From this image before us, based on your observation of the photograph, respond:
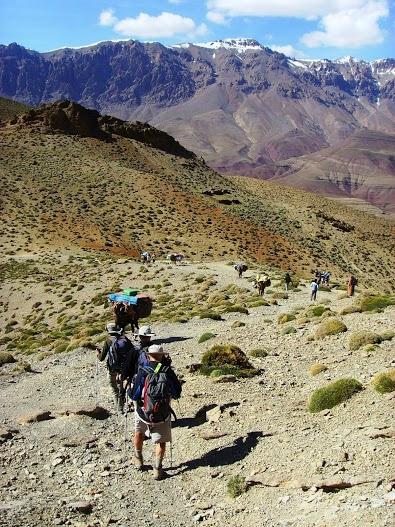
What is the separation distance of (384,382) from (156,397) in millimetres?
4667

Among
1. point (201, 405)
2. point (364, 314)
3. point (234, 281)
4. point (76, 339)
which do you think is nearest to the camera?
point (201, 405)

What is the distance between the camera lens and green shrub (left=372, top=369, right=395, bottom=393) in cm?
1094

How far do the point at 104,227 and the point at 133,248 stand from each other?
6653 millimetres

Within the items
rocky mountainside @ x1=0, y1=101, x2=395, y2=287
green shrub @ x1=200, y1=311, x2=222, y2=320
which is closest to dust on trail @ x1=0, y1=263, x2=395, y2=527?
green shrub @ x1=200, y1=311, x2=222, y2=320

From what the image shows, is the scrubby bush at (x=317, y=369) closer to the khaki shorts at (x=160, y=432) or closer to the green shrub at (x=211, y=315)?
the khaki shorts at (x=160, y=432)

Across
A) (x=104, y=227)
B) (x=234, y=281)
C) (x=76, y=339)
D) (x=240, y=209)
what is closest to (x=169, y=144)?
(x=240, y=209)

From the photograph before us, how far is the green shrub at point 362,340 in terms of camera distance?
14.7 metres

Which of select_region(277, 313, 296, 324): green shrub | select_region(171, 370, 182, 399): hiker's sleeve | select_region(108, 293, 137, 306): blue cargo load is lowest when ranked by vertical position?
select_region(277, 313, 296, 324): green shrub

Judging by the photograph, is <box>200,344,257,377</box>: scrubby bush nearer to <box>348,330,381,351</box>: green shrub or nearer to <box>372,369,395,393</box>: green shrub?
<box>348,330,381,351</box>: green shrub

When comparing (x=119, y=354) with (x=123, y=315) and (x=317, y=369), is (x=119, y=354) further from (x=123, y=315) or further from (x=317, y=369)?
(x=123, y=315)

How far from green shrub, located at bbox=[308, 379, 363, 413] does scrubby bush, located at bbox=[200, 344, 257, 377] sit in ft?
10.8

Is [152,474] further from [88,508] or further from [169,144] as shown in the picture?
[169,144]

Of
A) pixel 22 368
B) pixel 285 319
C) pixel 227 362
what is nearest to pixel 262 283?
pixel 285 319

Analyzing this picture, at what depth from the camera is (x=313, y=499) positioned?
7.91 meters
